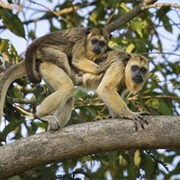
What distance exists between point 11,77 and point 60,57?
2.29 feet

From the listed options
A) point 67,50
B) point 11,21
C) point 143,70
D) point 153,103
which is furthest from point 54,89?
point 153,103

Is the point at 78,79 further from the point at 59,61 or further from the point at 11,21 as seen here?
the point at 11,21

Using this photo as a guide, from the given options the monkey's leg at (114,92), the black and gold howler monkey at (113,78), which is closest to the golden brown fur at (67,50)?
the black and gold howler monkey at (113,78)

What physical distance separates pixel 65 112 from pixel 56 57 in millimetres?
791

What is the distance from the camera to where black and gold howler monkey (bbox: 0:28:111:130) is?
7074mm

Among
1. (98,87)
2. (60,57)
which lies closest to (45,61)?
(60,57)

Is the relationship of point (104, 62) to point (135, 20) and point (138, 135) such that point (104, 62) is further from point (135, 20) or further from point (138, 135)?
point (138, 135)

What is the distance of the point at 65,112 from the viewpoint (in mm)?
7621

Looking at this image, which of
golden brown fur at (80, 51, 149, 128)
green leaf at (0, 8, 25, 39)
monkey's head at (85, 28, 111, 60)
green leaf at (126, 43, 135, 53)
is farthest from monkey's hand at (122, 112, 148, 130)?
green leaf at (0, 8, 25, 39)

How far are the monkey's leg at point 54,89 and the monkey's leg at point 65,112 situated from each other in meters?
0.36

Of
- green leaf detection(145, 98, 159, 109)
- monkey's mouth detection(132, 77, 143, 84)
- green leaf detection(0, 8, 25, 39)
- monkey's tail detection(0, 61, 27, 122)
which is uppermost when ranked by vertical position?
green leaf detection(0, 8, 25, 39)

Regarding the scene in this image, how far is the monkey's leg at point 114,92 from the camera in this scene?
695 cm

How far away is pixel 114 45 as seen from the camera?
27.1 ft

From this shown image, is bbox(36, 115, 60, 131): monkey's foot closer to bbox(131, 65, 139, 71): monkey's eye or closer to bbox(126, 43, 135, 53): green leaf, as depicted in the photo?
bbox(131, 65, 139, 71): monkey's eye
